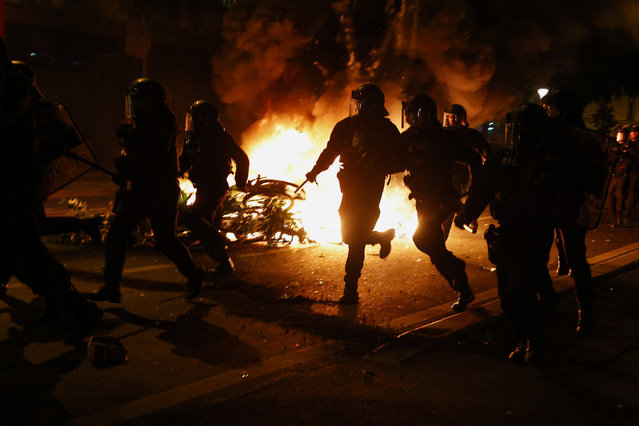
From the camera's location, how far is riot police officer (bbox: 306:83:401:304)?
5.39 m

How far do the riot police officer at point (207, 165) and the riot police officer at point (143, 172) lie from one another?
1.05 meters

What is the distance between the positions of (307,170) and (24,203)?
7.21 meters

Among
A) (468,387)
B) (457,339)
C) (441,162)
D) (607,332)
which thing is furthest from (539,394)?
(441,162)

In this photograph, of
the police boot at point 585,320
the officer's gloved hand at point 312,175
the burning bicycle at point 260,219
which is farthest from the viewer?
the burning bicycle at point 260,219

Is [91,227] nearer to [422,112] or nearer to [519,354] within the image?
[422,112]

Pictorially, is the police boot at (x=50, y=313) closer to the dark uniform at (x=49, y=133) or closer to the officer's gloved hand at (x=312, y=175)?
the dark uniform at (x=49, y=133)

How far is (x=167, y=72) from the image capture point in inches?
795

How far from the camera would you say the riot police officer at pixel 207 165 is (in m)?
6.13

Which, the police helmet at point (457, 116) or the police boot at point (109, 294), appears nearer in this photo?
the police boot at point (109, 294)

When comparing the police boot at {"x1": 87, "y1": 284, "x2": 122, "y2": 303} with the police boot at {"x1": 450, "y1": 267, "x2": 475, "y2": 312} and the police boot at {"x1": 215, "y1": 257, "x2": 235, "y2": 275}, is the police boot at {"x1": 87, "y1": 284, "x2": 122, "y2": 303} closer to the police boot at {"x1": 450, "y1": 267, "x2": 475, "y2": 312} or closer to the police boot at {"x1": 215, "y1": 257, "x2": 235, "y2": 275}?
the police boot at {"x1": 215, "y1": 257, "x2": 235, "y2": 275}

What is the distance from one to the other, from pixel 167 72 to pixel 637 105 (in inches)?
838

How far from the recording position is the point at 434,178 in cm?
533

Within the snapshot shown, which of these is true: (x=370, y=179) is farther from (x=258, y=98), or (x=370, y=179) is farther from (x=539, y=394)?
(x=258, y=98)

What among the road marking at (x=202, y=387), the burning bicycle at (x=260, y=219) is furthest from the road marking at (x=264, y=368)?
the burning bicycle at (x=260, y=219)
